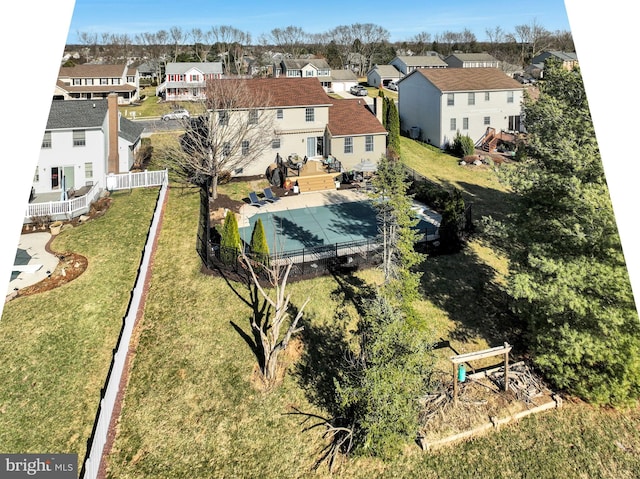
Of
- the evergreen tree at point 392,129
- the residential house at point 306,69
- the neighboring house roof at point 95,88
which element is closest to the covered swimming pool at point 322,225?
the evergreen tree at point 392,129

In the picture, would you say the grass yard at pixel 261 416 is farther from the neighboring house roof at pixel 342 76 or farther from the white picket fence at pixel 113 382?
the neighboring house roof at pixel 342 76

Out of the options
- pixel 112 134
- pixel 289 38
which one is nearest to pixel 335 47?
pixel 289 38

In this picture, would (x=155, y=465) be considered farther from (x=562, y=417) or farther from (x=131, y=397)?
(x=562, y=417)

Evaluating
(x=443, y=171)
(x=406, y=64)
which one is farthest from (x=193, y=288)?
(x=406, y=64)

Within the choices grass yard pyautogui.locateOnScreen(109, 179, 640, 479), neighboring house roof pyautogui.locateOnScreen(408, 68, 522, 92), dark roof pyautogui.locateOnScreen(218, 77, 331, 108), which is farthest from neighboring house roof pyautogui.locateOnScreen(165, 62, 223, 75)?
grass yard pyautogui.locateOnScreen(109, 179, 640, 479)

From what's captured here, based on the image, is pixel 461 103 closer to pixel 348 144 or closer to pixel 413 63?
pixel 348 144
